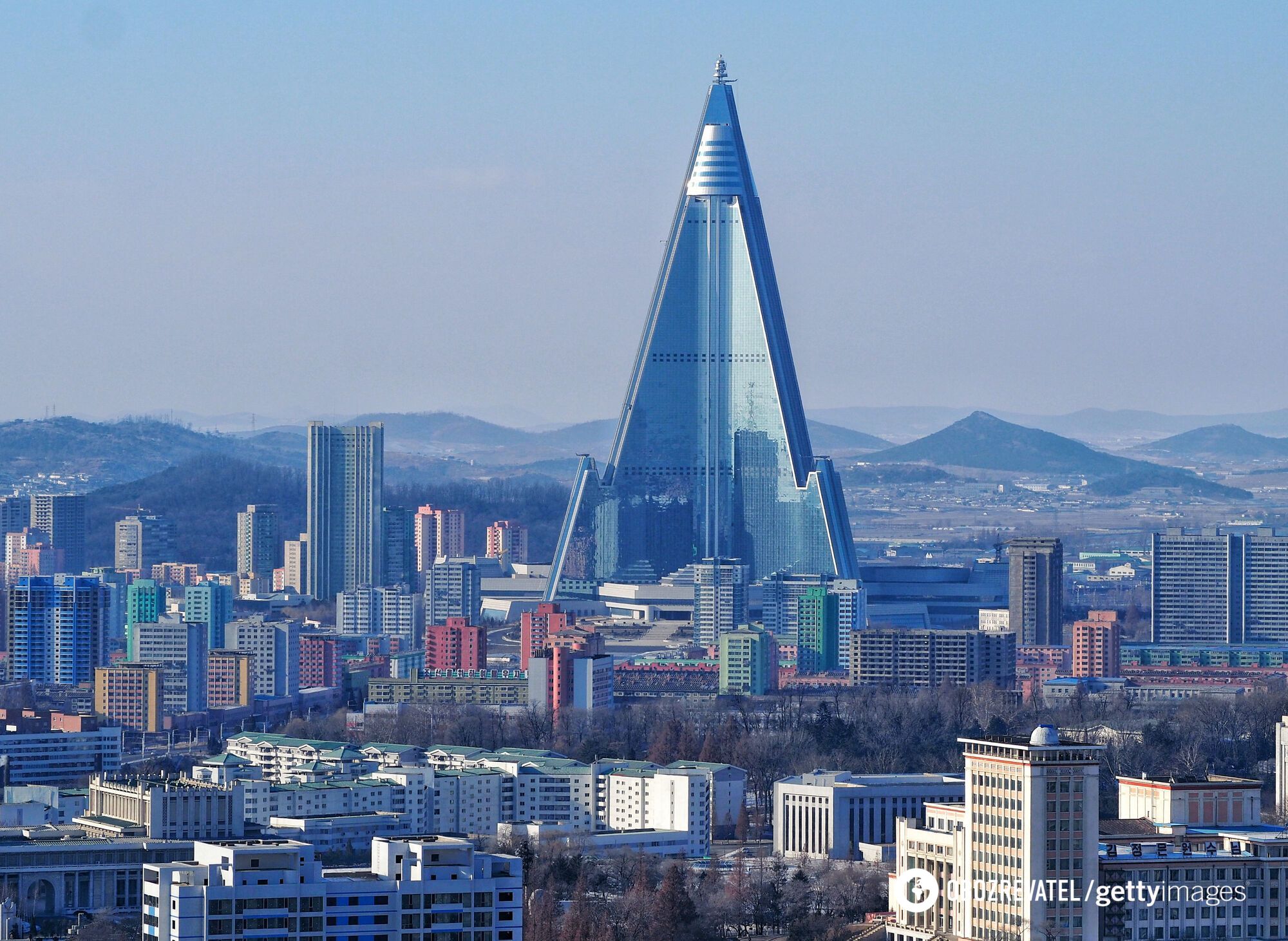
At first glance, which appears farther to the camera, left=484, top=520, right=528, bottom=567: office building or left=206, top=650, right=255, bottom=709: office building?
left=484, top=520, right=528, bottom=567: office building

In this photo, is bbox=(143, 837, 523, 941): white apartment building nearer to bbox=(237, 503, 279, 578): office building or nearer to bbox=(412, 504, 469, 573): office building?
bbox=(237, 503, 279, 578): office building

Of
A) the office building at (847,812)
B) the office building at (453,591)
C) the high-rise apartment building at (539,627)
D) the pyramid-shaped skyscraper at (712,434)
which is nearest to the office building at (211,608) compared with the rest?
the high-rise apartment building at (539,627)

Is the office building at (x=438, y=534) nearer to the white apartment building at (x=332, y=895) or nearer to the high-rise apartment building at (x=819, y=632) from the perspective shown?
the high-rise apartment building at (x=819, y=632)

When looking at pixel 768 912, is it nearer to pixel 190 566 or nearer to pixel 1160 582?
pixel 1160 582

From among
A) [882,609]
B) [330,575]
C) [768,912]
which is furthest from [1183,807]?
[330,575]
